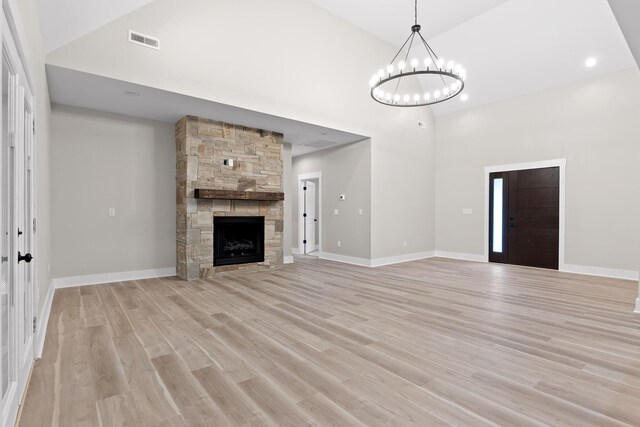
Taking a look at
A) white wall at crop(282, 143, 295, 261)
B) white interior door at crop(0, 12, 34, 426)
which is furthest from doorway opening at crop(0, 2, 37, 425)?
white wall at crop(282, 143, 295, 261)

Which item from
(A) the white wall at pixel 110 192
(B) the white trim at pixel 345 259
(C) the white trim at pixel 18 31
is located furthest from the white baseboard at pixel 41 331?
(B) the white trim at pixel 345 259

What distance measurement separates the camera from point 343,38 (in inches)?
257

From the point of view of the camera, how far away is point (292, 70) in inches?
225

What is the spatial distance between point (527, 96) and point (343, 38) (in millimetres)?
4049

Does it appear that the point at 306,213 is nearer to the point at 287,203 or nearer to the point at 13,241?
the point at 287,203

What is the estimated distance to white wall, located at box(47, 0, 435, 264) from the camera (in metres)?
4.28

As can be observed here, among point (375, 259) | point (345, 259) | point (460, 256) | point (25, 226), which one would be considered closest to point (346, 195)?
point (345, 259)

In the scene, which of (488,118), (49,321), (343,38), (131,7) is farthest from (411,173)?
(49,321)

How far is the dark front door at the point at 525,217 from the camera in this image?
6688mm

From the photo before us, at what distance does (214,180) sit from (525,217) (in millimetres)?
6342

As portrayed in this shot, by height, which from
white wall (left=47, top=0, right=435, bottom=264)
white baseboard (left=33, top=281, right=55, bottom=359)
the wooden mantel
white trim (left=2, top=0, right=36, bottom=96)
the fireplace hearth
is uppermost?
white wall (left=47, top=0, right=435, bottom=264)

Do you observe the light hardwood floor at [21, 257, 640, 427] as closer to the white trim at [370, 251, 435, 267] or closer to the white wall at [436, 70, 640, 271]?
the white wall at [436, 70, 640, 271]

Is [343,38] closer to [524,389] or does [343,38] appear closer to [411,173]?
[411,173]

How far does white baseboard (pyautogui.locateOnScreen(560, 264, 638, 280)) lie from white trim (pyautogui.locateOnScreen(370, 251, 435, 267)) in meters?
2.75
